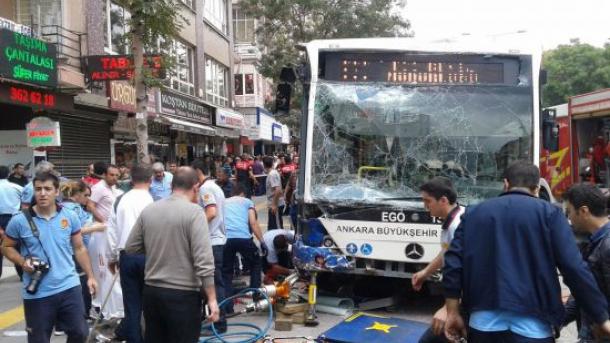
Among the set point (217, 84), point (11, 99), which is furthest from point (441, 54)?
point (217, 84)

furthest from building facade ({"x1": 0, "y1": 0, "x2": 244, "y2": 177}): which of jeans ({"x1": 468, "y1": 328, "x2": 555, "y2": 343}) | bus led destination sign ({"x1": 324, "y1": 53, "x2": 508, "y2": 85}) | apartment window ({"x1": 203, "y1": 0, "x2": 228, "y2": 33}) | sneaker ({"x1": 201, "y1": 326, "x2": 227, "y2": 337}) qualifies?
jeans ({"x1": 468, "y1": 328, "x2": 555, "y2": 343})

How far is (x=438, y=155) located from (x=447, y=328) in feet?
11.9

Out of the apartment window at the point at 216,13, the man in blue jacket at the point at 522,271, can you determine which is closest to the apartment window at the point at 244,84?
the apartment window at the point at 216,13

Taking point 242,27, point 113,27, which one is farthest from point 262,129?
point 113,27

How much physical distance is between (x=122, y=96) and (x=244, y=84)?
18626 mm

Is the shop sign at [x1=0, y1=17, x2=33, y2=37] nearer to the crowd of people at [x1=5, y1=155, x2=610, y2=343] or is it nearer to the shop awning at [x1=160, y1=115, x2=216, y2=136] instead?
the shop awning at [x1=160, y1=115, x2=216, y2=136]

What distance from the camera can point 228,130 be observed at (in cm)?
2903

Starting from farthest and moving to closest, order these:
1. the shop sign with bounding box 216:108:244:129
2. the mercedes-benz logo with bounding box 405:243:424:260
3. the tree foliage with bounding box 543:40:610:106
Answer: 1. the tree foliage with bounding box 543:40:610:106
2. the shop sign with bounding box 216:108:244:129
3. the mercedes-benz logo with bounding box 405:243:424:260

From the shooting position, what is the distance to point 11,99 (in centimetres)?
1180

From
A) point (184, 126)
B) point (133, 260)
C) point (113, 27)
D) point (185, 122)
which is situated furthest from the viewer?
point (185, 122)

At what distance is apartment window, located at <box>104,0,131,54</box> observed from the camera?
56.6 feet

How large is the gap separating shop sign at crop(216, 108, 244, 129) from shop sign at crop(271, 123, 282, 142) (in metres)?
6.51

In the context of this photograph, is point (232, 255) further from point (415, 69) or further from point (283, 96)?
point (415, 69)

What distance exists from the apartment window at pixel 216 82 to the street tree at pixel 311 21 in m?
4.49
